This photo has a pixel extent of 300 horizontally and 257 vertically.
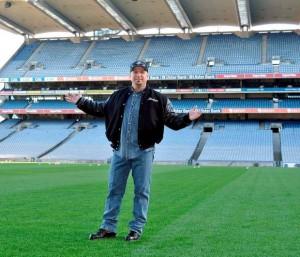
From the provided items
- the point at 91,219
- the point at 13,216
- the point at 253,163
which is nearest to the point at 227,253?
the point at 91,219

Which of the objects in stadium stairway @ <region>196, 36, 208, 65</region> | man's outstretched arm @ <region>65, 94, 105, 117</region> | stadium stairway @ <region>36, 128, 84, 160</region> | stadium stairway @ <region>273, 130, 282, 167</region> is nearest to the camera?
man's outstretched arm @ <region>65, 94, 105, 117</region>

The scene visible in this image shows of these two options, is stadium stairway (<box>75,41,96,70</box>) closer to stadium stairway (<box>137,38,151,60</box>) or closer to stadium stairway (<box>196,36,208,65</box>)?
stadium stairway (<box>137,38,151,60</box>)

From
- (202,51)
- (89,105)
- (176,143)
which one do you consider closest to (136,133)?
(89,105)

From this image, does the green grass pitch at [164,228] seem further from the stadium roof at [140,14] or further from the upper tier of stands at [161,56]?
the upper tier of stands at [161,56]

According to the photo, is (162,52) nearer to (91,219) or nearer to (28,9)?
(28,9)

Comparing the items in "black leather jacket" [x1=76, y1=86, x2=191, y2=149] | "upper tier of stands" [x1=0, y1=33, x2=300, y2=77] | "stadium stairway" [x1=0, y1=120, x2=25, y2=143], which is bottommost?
"black leather jacket" [x1=76, y1=86, x2=191, y2=149]

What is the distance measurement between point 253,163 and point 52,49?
27294 millimetres

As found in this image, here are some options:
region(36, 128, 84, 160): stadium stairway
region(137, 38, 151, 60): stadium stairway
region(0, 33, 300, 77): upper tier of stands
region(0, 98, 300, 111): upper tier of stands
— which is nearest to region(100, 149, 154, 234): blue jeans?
region(36, 128, 84, 160): stadium stairway

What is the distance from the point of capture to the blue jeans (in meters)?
6.35

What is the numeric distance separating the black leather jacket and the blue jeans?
0.17m

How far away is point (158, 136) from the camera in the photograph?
255 inches

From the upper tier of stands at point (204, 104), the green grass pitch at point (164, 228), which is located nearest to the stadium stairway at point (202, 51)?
the upper tier of stands at point (204, 104)

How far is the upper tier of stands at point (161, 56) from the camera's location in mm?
52031

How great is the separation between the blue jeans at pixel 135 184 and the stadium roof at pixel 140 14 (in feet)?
130
